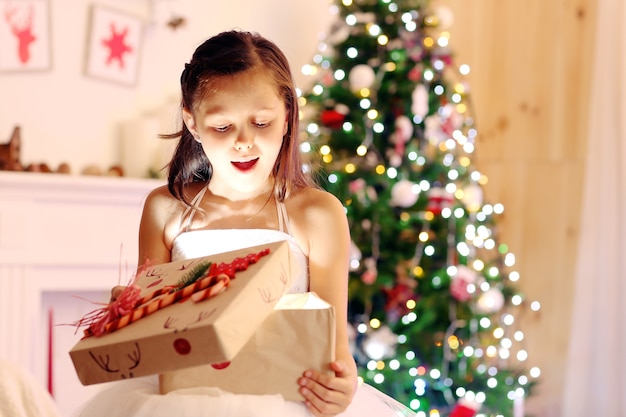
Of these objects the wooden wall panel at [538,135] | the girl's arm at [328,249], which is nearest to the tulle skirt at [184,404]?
the girl's arm at [328,249]

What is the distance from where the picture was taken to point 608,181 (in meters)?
3.71

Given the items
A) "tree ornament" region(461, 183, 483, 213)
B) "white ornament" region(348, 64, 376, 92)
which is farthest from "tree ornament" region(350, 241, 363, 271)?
"white ornament" region(348, 64, 376, 92)

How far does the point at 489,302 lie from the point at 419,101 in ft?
2.56

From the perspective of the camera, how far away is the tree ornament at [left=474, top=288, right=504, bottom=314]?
11.1 feet

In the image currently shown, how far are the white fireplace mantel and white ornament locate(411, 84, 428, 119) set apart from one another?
1.00 m

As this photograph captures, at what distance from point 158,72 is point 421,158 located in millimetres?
1104

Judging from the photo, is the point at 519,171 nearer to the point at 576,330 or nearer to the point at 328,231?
the point at 576,330

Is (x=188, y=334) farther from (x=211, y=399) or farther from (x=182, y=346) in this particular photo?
(x=211, y=399)

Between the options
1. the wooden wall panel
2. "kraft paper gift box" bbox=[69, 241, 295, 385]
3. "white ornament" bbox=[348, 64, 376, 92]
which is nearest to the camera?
"kraft paper gift box" bbox=[69, 241, 295, 385]

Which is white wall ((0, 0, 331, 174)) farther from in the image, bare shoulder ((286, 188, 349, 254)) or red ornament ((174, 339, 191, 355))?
red ornament ((174, 339, 191, 355))

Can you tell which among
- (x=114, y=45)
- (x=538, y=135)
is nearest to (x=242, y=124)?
(x=114, y=45)

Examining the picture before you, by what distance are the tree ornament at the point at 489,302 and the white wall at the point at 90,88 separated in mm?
Answer: 1204

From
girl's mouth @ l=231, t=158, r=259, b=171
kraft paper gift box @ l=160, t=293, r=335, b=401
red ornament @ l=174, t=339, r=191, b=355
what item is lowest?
kraft paper gift box @ l=160, t=293, r=335, b=401

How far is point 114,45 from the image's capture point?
3557mm
